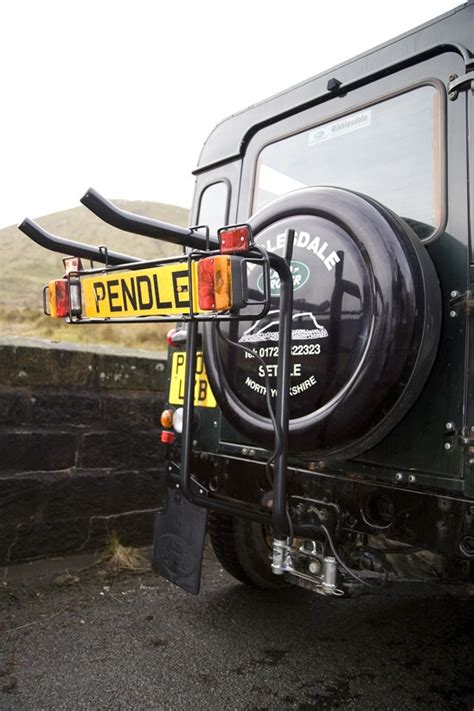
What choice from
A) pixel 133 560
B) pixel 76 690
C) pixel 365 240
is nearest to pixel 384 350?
pixel 365 240

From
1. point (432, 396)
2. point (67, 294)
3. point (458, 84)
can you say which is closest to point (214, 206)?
point (67, 294)

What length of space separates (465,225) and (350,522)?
1165mm

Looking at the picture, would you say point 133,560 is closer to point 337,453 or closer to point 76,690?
point 76,690

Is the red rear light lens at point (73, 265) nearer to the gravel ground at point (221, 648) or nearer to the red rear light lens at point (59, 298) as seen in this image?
the red rear light lens at point (59, 298)

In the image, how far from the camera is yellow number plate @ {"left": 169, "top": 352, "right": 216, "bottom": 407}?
9.77 ft

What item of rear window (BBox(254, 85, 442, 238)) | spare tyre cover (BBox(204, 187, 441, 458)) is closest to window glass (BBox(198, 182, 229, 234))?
rear window (BBox(254, 85, 442, 238))

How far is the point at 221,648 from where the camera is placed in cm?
282

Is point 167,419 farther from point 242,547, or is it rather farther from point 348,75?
point 348,75

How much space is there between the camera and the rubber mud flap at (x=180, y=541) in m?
2.58

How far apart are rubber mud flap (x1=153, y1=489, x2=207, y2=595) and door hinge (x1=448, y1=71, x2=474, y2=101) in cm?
185

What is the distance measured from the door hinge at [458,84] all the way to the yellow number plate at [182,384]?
149cm

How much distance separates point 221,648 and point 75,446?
4.80ft

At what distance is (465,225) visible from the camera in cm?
222

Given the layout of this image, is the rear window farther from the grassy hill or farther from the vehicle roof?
the grassy hill
